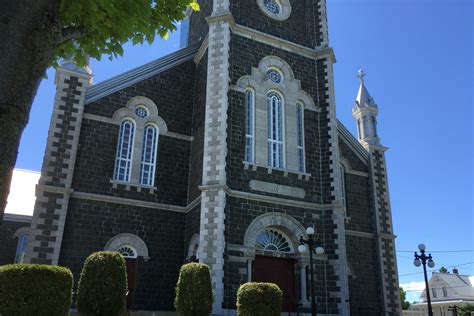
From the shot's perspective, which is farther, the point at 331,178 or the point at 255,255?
the point at 331,178

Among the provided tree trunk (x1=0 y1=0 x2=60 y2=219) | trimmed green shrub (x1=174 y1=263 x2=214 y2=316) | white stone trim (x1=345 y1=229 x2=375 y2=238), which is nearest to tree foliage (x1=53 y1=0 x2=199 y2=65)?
tree trunk (x1=0 y1=0 x2=60 y2=219)

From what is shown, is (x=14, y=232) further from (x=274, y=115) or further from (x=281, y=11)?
(x=281, y=11)

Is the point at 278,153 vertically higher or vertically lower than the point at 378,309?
higher

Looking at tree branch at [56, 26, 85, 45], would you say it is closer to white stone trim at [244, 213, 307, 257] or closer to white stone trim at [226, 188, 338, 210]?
white stone trim at [226, 188, 338, 210]

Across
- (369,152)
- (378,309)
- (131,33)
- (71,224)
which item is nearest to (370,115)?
(369,152)

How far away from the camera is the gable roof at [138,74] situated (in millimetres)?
22219

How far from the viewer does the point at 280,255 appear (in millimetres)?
20594

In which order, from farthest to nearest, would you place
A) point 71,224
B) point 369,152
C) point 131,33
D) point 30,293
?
point 369,152, point 71,224, point 30,293, point 131,33

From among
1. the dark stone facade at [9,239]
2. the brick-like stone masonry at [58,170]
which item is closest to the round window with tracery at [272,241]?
the brick-like stone masonry at [58,170]

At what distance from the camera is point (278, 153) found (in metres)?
22.4

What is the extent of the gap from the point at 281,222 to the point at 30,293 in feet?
37.6

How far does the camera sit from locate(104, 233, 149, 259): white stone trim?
20438mm

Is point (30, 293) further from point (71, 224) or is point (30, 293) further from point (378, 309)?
point (378, 309)

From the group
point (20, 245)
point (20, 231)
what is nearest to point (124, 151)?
point (20, 231)
